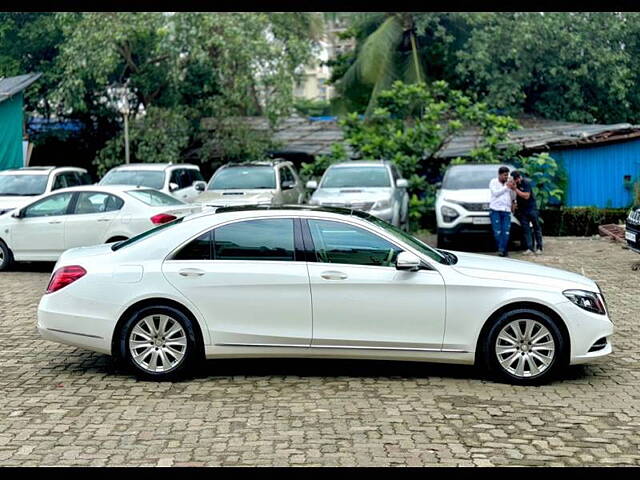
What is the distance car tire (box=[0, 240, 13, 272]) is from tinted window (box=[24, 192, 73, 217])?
0.68m

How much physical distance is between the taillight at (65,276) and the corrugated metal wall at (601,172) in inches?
772

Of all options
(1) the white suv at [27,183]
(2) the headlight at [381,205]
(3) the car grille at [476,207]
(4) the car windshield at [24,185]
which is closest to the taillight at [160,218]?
(1) the white suv at [27,183]

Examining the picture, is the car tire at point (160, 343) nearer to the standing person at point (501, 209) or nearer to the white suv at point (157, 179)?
the standing person at point (501, 209)

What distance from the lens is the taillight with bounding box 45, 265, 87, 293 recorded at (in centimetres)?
827

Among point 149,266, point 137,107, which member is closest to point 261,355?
point 149,266

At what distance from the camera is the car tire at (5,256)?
53.3ft

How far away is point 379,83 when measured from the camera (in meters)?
31.6

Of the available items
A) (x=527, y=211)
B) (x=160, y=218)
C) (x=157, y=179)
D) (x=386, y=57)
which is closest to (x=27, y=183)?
(x=157, y=179)

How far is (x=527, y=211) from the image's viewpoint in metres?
18.1

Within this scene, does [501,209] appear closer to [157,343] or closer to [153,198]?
[153,198]

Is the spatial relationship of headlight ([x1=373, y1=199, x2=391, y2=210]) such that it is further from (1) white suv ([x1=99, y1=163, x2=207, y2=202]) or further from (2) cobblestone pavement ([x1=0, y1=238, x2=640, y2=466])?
(2) cobblestone pavement ([x1=0, y1=238, x2=640, y2=466])

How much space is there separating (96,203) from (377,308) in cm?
917

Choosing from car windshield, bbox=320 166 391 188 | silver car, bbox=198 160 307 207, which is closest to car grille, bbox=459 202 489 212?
car windshield, bbox=320 166 391 188
